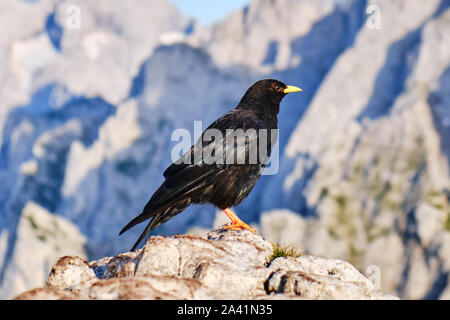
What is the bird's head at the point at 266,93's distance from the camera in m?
13.0

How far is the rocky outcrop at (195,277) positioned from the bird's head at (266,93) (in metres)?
4.95

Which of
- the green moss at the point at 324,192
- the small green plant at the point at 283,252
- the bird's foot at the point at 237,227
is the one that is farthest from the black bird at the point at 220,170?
the green moss at the point at 324,192

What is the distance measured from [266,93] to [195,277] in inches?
279

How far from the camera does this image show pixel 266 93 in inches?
523

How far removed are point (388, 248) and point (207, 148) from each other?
6423 inches

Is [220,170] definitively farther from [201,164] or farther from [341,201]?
[341,201]

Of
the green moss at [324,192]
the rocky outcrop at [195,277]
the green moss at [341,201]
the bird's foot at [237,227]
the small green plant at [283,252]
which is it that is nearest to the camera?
the rocky outcrop at [195,277]

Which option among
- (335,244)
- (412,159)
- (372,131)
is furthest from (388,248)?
(372,131)

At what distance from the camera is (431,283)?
466ft

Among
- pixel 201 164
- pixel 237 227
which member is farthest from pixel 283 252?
pixel 201 164

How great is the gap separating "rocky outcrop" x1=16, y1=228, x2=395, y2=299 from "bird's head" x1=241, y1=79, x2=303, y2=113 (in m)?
4.95

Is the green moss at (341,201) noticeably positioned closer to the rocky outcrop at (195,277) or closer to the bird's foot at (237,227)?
the bird's foot at (237,227)
